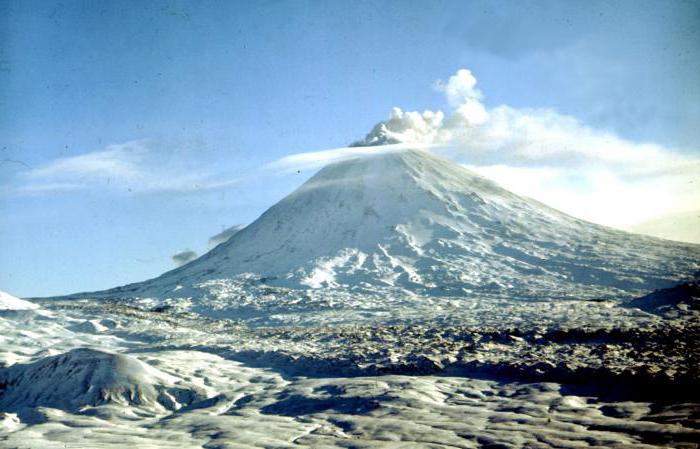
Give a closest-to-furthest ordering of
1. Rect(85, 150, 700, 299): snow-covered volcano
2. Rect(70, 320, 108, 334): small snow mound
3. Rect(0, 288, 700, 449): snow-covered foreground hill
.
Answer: Rect(0, 288, 700, 449): snow-covered foreground hill < Rect(70, 320, 108, 334): small snow mound < Rect(85, 150, 700, 299): snow-covered volcano

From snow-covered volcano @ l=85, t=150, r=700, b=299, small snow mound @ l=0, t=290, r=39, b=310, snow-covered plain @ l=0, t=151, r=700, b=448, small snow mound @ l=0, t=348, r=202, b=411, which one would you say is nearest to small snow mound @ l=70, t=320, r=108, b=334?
snow-covered plain @ l=0, t=151, r=700, b=448

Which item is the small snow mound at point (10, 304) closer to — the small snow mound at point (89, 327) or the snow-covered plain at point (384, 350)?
the snow-covered plain at point (384, 350)

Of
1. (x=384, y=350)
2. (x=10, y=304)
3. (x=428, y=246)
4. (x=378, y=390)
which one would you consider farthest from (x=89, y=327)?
(x=428, y=246)

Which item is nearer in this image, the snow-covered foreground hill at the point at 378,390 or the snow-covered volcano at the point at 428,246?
the snow-covered foreground hill at the point at 378,390

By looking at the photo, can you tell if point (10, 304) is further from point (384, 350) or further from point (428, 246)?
point (428, 246)

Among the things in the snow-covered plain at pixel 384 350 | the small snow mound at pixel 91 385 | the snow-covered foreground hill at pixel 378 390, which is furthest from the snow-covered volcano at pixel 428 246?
the small snow mound at pixel 91 385

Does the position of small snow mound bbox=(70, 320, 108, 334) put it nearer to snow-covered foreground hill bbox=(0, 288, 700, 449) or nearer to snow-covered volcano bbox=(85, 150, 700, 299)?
snow-covered foreground hill bbox=(0, 288, 700, 449)
